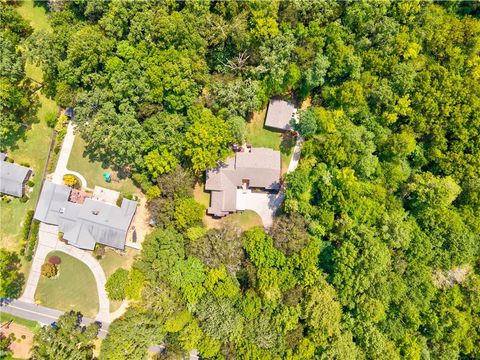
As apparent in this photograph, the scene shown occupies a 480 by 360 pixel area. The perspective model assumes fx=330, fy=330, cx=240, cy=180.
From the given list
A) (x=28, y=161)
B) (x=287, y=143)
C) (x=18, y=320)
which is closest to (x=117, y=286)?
(x=18, y=320)

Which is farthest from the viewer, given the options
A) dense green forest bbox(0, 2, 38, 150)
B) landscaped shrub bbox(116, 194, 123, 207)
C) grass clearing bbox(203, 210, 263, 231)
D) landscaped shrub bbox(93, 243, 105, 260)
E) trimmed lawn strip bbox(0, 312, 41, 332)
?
grass clearing bbox(203, 210, 263, 231)

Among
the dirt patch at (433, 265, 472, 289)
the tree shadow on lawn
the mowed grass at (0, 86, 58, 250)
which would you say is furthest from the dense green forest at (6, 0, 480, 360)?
the mowed grass at (0, 86, 58, 250)

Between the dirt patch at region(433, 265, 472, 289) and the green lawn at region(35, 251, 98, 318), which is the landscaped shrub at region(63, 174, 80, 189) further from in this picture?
the dirt patch at region(433, 265, 472, 289)

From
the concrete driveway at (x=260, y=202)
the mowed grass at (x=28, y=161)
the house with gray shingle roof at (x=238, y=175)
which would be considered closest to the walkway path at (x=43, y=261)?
the mowed grass at (x=28, y=161)

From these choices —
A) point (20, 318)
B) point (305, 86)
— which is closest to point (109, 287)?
point (20, 318)

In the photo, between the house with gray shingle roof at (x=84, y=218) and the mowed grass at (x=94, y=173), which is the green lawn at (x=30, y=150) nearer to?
the house with gray shingle roof at (x=84, y=218)

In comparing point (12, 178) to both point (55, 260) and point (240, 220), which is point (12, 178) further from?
point (240, 220)
